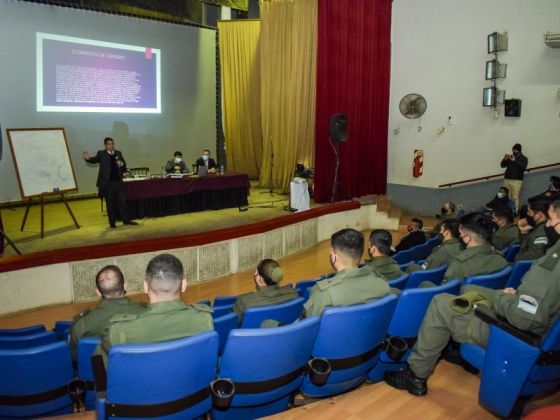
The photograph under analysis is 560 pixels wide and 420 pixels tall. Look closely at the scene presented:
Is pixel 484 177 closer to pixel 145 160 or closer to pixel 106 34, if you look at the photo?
pixel 145 160

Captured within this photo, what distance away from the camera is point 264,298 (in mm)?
2828

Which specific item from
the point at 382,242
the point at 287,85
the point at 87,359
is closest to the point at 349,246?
the point at 382,242

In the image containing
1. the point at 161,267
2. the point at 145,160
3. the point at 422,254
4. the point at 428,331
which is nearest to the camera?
the point at 161,267

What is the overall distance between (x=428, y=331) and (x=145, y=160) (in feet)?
28.0

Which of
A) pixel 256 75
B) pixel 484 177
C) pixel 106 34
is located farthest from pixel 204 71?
pixel 484 177

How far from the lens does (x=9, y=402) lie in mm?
2262

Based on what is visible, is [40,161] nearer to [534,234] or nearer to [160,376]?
[160,376]

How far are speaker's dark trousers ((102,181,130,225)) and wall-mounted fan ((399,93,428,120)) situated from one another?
5.91 metres

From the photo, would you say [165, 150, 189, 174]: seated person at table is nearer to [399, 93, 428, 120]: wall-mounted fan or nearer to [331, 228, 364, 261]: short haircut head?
[399, 93, 428, 120]: wall-mounted fan

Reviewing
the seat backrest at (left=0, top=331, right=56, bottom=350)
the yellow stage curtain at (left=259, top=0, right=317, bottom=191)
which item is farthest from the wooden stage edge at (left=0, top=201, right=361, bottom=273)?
the yellow stage curtain at (left=259, top=0, right=317, bottom=191)

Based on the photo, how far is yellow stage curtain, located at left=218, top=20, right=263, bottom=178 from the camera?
1110cm

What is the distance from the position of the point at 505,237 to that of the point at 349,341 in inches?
Result: 127

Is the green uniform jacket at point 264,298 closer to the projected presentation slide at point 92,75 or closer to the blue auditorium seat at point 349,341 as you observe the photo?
the blue auditorium seat at point 349,341

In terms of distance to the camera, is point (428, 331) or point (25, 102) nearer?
point (428, 331)
